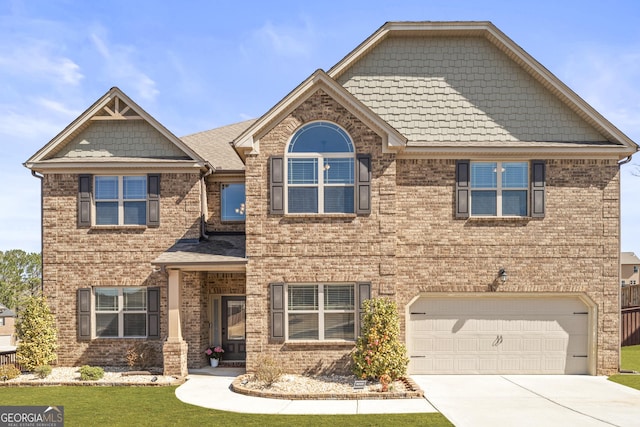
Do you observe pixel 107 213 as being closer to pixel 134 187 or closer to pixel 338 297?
pixel 134 187

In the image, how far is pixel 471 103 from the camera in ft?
49.4

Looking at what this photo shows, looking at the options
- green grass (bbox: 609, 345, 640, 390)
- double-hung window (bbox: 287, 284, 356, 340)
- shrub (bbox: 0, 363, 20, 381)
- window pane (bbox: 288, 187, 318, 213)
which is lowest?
green grass (bbox: 609, 345, 640, 390)

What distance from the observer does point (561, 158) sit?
1443 cm

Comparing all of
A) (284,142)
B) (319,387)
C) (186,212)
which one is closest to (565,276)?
(319,387)

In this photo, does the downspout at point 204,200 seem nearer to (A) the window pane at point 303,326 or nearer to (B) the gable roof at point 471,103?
(A) the window pane at point 303,326

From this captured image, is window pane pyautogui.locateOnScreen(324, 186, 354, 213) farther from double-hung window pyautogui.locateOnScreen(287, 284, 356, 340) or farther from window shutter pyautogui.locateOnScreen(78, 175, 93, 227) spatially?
window shutter pyautogui.locateOnScreen(78, 175, 93, 227)

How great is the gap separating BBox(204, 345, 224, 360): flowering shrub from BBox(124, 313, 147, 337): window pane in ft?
6.40

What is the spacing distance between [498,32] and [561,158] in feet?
13.4

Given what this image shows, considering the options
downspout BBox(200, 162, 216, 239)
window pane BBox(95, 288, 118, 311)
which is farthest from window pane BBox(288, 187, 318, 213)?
window pane BBox(95, 288, 118, 311)

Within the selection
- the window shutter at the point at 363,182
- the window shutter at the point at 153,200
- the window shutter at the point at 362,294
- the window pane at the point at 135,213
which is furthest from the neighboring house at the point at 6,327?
the window shutter at the point at 363,182

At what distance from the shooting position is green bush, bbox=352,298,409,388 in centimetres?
1257

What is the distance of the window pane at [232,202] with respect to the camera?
1614cm

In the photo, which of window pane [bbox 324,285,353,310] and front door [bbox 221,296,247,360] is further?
front door [bbox 221,296,247,360]

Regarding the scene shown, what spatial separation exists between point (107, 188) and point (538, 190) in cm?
1252
